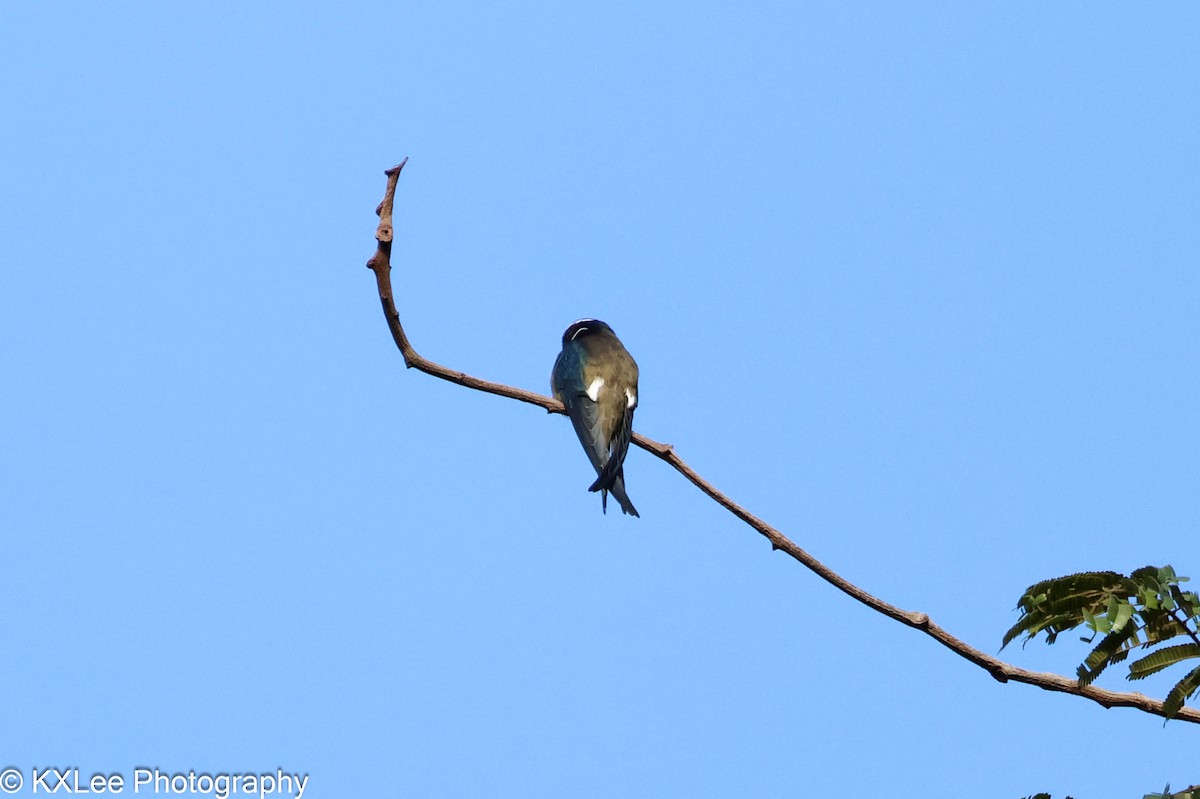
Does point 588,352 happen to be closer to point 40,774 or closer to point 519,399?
point 519,399

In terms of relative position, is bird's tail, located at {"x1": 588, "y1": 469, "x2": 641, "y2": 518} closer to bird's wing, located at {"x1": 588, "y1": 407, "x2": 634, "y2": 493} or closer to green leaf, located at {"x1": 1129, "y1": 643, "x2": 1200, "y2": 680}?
bird's wing, located at {"x1": 588, "y1": 407, "x2": 634, "y2": 493}

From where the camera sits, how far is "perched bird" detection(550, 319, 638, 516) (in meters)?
6.98

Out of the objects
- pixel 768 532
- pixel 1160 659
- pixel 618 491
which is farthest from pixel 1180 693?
pixel 618 491

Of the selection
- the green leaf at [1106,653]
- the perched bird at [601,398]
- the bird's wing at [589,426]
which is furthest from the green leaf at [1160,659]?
the bird's wing at [589,426]

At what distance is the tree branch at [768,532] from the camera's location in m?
3.58

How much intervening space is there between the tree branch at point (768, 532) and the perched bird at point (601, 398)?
6.34ft

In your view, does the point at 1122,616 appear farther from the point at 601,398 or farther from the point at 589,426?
the point at 601,398

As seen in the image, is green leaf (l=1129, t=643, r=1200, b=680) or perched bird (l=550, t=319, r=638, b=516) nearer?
green leaf (l=1129, t=643, r=1200, b=680)

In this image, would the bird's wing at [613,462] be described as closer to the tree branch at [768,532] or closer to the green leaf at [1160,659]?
the tree branch at [768,532]

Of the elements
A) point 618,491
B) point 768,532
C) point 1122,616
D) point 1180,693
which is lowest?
point 1180,693

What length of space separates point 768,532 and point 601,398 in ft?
11.6

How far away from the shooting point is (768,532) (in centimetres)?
402

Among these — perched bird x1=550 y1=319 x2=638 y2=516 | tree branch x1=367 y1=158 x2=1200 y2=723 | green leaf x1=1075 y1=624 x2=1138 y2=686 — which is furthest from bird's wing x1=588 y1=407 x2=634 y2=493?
green leaf x1=1075 y1=624 x2=1138 y2=686

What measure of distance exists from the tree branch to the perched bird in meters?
1.93
